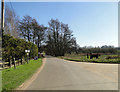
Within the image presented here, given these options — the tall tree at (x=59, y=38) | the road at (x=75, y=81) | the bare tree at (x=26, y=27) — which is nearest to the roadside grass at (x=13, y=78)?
the road at (x=75, y=81)

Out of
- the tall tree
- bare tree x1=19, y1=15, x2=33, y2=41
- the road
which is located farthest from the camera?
the tall tree

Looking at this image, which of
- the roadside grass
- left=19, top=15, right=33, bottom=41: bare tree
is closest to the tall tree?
left=19, top=15, right=33, bottom=41: bare tree

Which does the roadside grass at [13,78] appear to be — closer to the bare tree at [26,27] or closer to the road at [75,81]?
the road at [75,81]

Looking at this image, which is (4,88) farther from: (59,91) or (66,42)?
(66,42)

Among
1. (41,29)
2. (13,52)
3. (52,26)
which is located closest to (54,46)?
(52,26)

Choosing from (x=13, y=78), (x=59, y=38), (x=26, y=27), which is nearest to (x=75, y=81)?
(x=13, y=78)

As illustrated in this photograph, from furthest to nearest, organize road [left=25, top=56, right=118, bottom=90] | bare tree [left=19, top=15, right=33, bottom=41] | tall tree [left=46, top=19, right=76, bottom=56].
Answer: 1. tall tree [left=46, top=19, right=76, bottom=56]
2. bare tree [left=19, top=15, right=33, bottom=41]
3. road [left=25, top=56, right=118, bottom=90]

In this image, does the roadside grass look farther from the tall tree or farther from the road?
the tall tree

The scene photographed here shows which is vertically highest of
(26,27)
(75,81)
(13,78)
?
(26,27)

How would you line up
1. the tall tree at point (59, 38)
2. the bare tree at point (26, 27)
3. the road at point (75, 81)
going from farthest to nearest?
the tall tree at point (59, 38) < the bare tree at point (26, 27) < the road at point (75, 81)

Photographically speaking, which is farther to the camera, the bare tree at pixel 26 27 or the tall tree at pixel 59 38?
the tall tree at pixel 59 38

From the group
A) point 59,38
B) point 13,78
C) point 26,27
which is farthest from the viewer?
point 59,38

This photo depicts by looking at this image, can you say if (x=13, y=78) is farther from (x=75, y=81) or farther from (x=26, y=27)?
(x=26, y=27)

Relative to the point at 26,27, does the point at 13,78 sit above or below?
below
